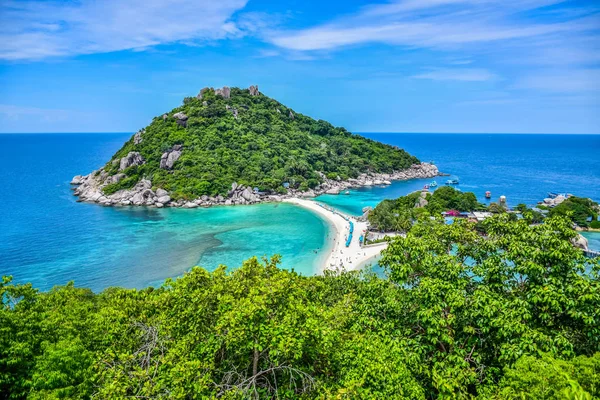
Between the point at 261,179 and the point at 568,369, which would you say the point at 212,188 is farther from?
the point at 568,369

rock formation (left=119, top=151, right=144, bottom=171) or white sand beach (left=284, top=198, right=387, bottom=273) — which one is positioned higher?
rock formation (left=119, top=151, right=144, bottom=171)

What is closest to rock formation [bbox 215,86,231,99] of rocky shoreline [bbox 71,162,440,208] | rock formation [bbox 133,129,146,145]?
rock formation [bbox 133,129,146,145]

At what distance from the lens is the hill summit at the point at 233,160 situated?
62906 mm

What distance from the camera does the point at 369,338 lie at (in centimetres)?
852

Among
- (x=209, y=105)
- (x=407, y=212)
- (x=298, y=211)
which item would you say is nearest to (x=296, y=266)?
(x=407, y=212)

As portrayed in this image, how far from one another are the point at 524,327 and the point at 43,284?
35.9 m

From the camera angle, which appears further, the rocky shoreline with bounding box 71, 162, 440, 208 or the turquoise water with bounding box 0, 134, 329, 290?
the rocky shoreline with bounding box 71, 162, 440, 208

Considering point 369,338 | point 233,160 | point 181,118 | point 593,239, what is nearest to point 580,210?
point 593,239

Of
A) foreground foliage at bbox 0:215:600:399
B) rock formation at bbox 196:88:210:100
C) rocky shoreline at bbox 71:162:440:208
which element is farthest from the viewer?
rock formation at bbox 196:88:210:100

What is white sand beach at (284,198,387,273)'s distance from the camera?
1339 inches

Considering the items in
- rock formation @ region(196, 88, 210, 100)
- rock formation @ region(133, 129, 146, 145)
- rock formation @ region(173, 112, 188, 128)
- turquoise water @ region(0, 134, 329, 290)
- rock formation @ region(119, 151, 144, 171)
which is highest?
rock formation @ region(196, 88, 210, 100)

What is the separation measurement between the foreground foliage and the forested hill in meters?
54.3

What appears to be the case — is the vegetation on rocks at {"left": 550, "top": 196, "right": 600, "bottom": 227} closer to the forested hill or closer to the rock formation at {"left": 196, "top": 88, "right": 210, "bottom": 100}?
the forested hill

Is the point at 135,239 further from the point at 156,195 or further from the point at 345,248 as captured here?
the point at 345,248
